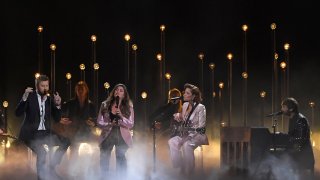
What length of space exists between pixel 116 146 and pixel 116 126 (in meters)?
0.24

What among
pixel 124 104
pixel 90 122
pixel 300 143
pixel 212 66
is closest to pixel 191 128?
pixel 124 104

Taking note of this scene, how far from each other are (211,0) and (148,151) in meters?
3.58

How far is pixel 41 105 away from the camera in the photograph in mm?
7422

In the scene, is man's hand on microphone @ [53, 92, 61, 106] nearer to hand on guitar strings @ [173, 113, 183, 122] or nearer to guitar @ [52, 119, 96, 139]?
guitar @ [52, 119, 96, 139]

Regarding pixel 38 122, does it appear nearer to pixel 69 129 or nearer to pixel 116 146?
pixel 116 146

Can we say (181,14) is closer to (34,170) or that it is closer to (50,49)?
(50,49)

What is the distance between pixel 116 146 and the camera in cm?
808

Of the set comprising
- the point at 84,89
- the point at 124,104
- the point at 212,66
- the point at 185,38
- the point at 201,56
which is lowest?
the point at 124,104

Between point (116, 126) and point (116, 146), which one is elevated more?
point (116, 126)

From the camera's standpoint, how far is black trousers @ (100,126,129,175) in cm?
805

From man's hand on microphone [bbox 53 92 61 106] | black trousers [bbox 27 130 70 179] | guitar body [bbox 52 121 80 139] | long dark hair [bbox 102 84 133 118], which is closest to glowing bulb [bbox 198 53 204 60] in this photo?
guitar body [bbox 52 121 80 139]

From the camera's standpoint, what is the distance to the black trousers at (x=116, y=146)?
8.05 m

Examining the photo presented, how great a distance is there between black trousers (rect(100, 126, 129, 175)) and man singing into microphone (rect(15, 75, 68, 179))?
0.74 m

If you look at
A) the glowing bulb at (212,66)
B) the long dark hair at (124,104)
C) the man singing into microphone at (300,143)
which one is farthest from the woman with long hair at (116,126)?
the glowing bulb at (212,66)
